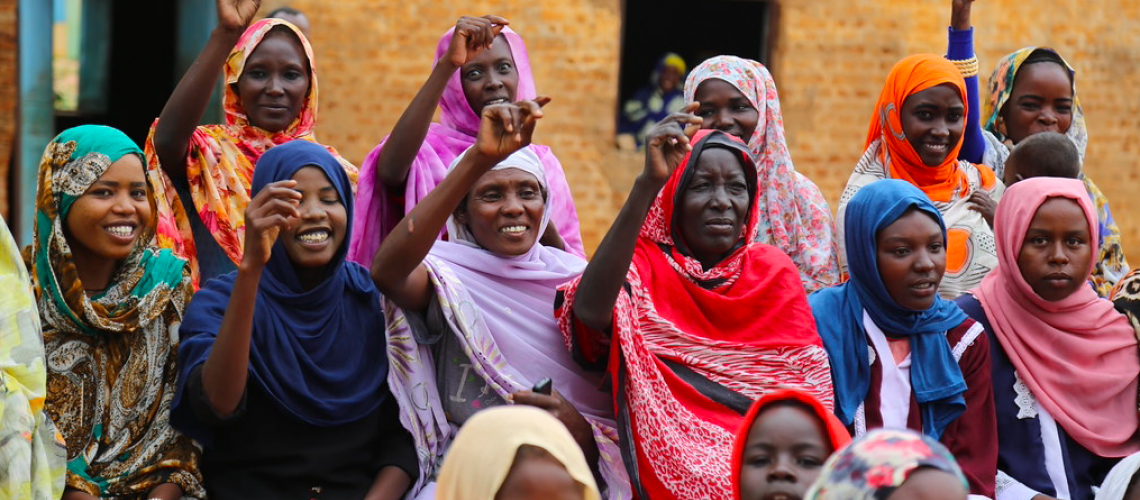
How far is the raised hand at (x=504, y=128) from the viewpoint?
463cm

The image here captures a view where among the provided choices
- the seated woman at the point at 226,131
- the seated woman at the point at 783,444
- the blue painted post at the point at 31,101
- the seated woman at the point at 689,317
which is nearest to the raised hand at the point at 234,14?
the seated woman at the point at 226,131

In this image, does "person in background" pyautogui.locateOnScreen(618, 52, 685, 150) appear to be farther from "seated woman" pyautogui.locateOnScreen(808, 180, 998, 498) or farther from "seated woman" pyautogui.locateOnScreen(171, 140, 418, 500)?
"seated woman" pyautogui.locateOnScreen(171, 140, 418, 500)

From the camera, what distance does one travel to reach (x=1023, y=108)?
22.9 ft

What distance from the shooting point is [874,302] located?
204 inches

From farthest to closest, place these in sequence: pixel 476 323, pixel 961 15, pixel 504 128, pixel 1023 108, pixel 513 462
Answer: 1. pixel 1023 108
2. pixel 961 15
3. pixel 476 323
4. pixel 504 128
5. pixel 513 462

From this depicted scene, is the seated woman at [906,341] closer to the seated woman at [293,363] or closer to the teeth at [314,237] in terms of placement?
the seated woman at [293,363]

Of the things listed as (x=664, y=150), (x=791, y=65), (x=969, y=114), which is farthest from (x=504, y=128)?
(x=791, y=65)

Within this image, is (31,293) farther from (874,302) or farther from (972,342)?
(972,342)

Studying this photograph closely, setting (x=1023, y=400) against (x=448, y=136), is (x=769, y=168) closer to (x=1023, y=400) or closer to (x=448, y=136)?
(x=448, y=136)

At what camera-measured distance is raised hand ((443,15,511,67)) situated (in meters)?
5.38

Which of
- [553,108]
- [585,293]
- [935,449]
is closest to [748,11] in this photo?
[553,108]

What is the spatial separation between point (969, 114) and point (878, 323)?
1818 mm

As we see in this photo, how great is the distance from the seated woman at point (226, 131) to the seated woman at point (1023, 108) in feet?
9.05

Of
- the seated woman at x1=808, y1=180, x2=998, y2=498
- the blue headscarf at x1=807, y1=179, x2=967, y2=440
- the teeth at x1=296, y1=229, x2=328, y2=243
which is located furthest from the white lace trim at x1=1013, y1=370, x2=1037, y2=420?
the teeth at x1=296, y1=229, x2=328, y2=243
